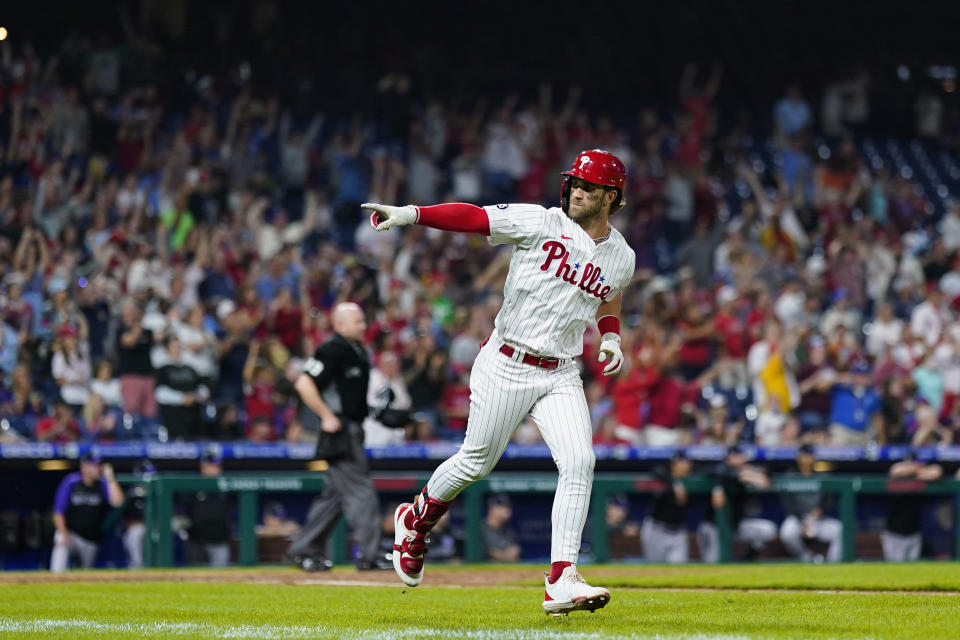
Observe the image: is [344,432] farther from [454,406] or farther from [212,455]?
[454,406]

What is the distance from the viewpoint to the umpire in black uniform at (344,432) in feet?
29.8

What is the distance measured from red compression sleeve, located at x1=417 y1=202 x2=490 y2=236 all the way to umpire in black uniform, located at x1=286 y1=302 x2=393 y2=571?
3.50 meters

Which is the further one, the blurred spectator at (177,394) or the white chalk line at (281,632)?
the blurred spectator at (177,394)

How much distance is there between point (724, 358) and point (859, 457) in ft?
6.24

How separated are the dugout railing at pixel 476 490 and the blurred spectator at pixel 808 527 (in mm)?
167

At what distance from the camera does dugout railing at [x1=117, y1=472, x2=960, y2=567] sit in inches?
445

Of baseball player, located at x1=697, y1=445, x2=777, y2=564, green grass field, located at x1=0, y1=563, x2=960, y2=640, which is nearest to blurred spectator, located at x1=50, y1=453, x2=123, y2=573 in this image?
green grass field, located at x1=0, y1=563, x2=960, y2=640

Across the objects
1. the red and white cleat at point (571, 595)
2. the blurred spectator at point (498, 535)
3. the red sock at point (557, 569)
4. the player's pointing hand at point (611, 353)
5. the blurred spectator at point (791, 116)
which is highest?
the blurred spectator at point (791, 116)

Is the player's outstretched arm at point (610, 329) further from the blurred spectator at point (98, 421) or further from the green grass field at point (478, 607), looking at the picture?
the blurred spectator at point (98, 421)

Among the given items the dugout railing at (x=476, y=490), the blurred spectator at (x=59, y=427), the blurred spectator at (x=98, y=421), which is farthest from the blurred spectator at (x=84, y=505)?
the blurred spectator at (x=98, y=421)

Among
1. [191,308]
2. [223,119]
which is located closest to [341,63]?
[223,119]

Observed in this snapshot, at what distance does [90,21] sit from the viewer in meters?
19.0

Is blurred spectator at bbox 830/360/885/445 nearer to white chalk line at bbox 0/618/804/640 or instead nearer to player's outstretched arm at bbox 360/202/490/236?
player's outstretched arm at bbox 360/202/490/236

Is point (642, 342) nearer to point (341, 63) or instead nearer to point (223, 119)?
point (223, 119)
